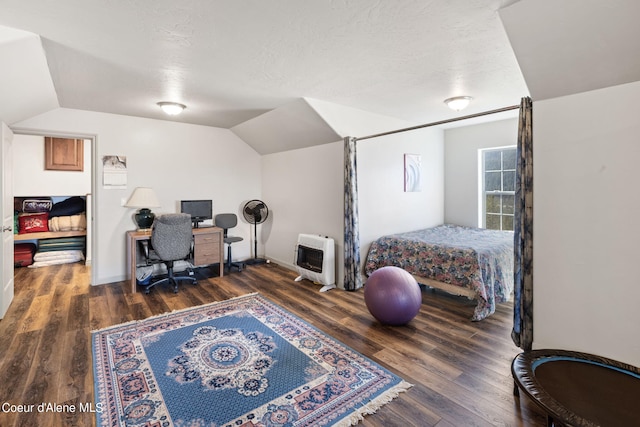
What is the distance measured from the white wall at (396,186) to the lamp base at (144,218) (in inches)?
120

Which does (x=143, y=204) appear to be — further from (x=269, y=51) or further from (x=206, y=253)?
(x=269, y=51)

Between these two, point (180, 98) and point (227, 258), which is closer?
point (180, 98)

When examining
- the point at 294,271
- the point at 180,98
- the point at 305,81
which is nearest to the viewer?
the point at 305,81

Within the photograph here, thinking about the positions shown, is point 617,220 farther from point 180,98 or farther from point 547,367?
point 180,98

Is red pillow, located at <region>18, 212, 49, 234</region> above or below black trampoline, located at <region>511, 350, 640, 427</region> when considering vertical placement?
above

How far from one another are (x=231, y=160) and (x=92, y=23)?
135 inches

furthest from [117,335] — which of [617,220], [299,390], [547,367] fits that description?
[617,220]

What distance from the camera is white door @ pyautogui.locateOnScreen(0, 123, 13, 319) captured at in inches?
122

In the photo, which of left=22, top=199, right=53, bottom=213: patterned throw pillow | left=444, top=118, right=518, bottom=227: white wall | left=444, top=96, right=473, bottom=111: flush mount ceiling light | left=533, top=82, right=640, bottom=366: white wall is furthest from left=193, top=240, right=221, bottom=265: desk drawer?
left=444, top=118, right=518, bottom=227: white wall

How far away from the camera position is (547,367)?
1.61m

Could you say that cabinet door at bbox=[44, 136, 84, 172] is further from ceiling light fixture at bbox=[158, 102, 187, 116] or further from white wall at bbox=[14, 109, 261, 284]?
ceiling light fixture at bbox=[158, 102, 187, 116]

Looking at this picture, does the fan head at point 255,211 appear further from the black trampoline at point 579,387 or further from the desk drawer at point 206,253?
the black trampoline at point 579,387

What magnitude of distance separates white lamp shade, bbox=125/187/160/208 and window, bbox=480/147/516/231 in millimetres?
5358

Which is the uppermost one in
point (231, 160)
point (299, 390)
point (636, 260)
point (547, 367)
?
point (231, 160)
